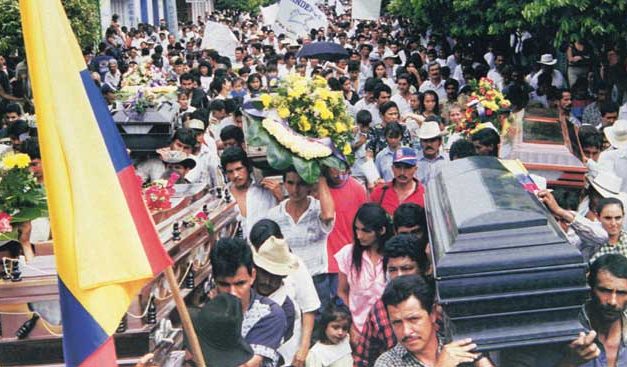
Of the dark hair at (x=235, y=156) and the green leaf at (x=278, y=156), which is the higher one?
the green leaf at (x=278, y=156)

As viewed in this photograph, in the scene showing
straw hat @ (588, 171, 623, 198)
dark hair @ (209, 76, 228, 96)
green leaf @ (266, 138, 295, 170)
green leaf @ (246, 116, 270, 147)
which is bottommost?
dark hair @ (209, 76, 228, 96)

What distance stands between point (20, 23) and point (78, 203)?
9.97m

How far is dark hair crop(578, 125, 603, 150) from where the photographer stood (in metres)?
7.64

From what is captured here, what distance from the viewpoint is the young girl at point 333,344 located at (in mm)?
4895

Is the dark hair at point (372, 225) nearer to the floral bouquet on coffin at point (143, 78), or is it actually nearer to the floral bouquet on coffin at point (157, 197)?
the floral bouquet on coffin at point (157, 197)

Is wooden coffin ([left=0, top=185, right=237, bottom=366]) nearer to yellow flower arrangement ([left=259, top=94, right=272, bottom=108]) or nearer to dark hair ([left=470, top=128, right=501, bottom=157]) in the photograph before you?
yellow flower arrangement ([left=259, top=94, right=272, bottom=108])

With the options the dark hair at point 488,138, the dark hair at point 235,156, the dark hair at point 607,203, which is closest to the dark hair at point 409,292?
the dark hair at point 607,203

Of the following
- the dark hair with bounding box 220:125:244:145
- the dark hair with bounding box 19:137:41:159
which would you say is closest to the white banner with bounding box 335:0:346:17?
the dark hair with bounding box 220:125:244:145

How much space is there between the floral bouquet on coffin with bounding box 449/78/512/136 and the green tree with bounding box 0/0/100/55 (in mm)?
6949

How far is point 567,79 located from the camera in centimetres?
1349

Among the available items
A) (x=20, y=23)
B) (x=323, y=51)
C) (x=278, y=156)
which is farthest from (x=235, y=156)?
(x=323, y=51)

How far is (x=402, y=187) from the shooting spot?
6.45 metres

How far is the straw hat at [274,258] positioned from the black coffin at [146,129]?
5.11 m

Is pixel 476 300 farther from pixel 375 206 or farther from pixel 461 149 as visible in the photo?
pixel 461 149
